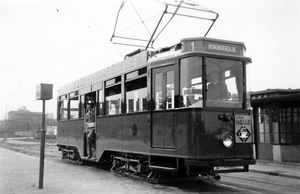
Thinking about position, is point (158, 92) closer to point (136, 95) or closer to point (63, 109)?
point (136, 95)

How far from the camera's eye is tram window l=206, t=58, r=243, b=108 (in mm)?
7750

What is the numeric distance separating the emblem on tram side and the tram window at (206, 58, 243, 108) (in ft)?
1.72

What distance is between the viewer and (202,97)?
7598 mm

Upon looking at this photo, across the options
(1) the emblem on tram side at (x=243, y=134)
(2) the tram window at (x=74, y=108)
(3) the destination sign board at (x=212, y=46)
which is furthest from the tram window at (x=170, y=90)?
(2) the tram window at (x=74, y=108)

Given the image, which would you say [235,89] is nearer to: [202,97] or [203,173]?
[202,97]

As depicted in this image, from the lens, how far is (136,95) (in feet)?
30.3

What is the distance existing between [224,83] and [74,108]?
→ 810cm

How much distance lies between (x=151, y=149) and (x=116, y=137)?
2182mm

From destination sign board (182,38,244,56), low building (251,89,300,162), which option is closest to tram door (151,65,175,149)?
destination sign board (182,38,244,56)

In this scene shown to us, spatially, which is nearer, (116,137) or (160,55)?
(160,55)

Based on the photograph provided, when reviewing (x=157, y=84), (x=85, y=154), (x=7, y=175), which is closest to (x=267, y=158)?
(x=85, y=154)

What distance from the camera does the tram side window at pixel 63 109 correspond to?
15.5 metres

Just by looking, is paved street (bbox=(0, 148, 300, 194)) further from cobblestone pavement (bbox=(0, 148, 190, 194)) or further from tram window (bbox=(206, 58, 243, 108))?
tram window (bbox=(206, 58, 243, 108))

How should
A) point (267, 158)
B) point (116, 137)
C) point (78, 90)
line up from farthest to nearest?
point (267, 158) → point (78, 90) → point (116, 137)
